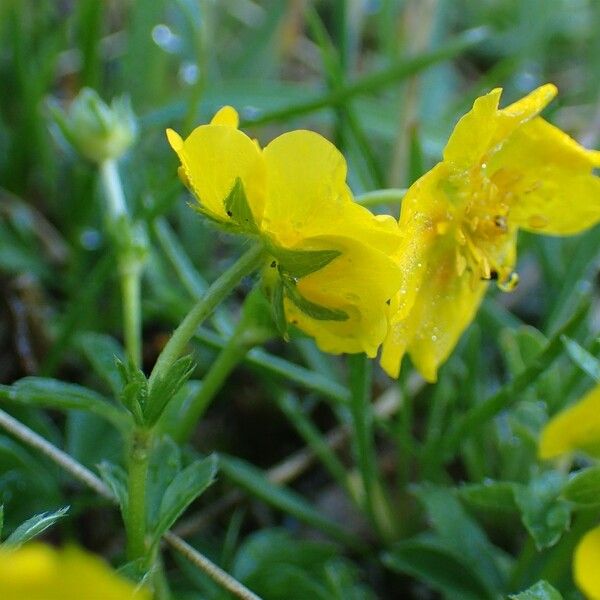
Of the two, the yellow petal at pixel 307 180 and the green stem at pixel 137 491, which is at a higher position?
the yellow petal at pixel 307 180

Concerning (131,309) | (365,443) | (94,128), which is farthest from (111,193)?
(365,443)

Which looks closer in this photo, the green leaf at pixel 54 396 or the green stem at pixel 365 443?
the green leaf at pixel 54 396

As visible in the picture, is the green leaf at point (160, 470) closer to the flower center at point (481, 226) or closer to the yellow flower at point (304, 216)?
the yellow flower at point (304, 216)

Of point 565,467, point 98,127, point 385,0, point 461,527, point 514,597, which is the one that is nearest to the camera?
point 514,597

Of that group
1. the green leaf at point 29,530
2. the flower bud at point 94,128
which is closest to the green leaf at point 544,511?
the green leaf at point 29,530

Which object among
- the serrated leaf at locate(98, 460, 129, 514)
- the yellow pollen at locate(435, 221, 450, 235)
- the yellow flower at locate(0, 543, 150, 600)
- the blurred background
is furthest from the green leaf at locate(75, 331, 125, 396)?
the yellow flower at locate(0, 543, 150, 600)

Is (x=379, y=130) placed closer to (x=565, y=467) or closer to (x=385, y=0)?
(x=385, y=0)

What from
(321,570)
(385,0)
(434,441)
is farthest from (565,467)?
(385,0)
